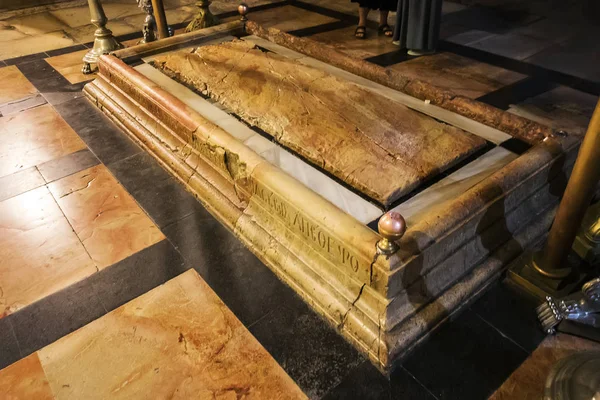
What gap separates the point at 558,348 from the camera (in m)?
1.88

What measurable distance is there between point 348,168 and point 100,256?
135 centimetres

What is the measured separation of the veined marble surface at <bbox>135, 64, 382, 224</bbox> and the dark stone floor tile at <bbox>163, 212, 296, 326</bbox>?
0.46 metres

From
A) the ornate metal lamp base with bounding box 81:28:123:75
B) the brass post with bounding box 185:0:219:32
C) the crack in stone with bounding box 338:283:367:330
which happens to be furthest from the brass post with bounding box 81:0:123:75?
the crack in stone with bounding box 338:283:367:330

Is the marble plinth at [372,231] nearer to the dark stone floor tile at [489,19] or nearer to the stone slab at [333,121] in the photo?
the stone slab at [333,121]

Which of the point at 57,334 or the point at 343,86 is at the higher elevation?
the point at 343,86

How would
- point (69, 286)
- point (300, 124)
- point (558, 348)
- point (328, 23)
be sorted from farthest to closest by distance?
point (328, 23)
point (300, 124)
point (69, 286)
point (558, 348)

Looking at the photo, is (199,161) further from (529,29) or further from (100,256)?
(529,29)

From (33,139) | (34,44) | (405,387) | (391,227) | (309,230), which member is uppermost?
(391,227)

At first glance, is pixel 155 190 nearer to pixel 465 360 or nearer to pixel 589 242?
pixel 465 360

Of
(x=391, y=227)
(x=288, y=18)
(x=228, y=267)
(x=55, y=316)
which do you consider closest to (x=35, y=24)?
(x=288, y=18)

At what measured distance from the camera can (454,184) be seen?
2238 mm

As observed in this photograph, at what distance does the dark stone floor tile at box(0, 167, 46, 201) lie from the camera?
9.61 feet

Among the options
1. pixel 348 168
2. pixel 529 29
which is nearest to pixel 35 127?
pixel 348 168

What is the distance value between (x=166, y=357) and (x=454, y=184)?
150 centimetres
